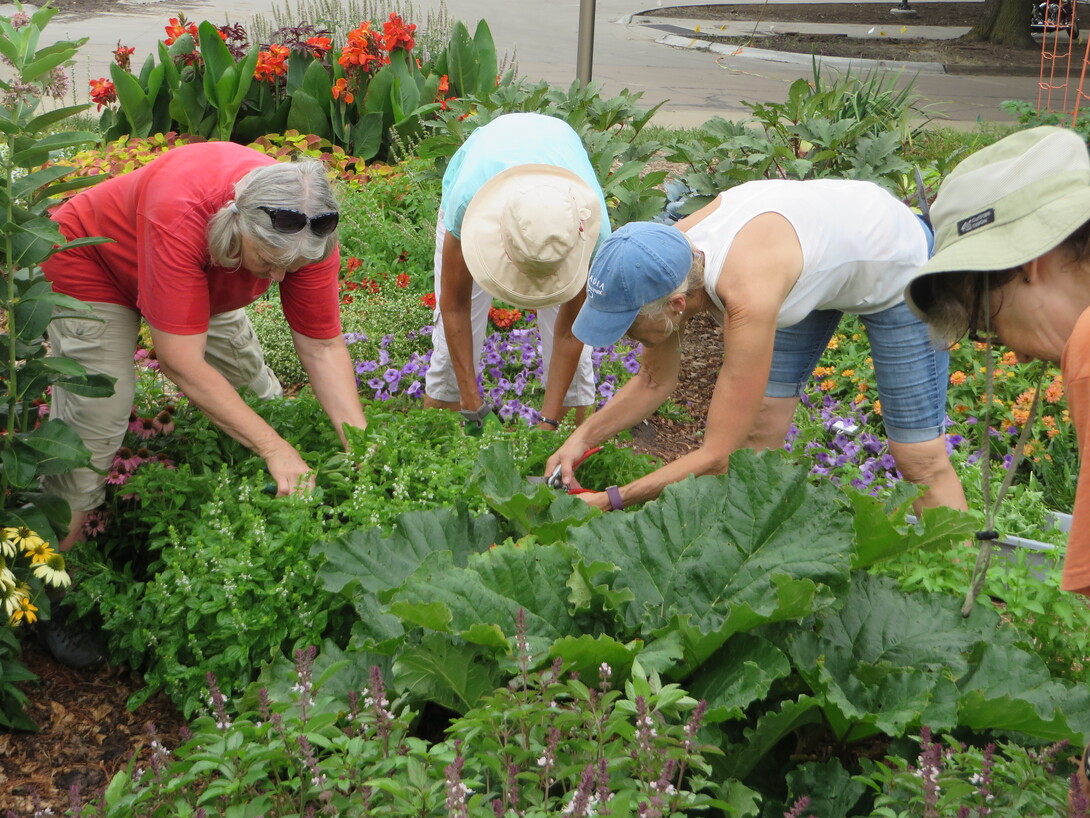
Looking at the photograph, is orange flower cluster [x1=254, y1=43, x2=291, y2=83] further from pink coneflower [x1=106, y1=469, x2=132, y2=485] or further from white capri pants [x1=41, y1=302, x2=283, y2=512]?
pink coneflower [x1=106, y1=469, x2=132, y2=485]

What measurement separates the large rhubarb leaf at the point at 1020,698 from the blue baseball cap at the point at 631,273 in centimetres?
108

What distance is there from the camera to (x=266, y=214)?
2.72 metres

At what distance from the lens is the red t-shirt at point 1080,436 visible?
140 cm

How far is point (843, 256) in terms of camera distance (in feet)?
9.49

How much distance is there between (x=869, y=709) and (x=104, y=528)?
7.30ft

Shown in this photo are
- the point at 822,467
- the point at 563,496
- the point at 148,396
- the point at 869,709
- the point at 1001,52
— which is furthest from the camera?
the point at 1001,52

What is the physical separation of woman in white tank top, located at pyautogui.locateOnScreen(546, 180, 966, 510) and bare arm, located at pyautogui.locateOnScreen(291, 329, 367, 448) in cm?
66

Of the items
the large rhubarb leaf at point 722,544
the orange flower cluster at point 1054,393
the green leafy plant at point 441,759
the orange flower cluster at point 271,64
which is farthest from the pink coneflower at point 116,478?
the orange flower cluster at point 271,64

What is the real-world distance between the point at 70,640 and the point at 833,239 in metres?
2.38

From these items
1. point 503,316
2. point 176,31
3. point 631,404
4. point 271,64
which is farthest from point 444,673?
point 176,31

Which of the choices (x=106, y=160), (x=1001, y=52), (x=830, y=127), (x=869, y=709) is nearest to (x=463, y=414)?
(x=869, y=709)

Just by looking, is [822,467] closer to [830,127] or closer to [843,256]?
[843,256]

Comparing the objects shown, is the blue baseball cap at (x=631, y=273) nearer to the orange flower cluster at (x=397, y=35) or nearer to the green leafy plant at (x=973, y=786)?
the green leafy plant at (x=973, y=786)

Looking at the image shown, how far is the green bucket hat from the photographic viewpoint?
1586mm
